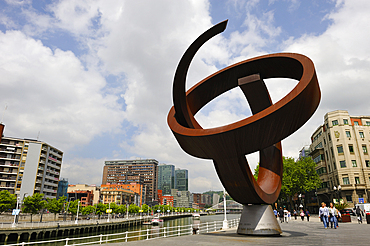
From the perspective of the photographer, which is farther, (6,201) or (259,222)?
(6,201)

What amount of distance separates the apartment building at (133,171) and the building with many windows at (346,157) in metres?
136

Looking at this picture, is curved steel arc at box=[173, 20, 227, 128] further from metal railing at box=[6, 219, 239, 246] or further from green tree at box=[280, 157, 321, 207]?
green tree at box=[280, 157, 321, 207]

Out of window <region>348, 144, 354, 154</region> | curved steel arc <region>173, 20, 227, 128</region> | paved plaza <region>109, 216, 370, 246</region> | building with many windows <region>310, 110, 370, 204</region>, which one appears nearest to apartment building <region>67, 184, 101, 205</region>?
building with many windows <region>310, 110, 370, 204</region>

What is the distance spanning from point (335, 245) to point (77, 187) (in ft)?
A: 440

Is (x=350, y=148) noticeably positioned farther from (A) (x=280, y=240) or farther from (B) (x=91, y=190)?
(B) (x=91, y=190)

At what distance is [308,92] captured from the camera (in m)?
10.3

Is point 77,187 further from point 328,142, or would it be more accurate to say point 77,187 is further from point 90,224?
point 328,142

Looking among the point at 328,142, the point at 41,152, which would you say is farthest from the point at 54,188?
the point at 328,142

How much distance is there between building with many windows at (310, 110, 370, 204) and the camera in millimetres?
47750

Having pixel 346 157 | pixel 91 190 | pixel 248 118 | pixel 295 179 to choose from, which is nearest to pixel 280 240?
pixel 248 118

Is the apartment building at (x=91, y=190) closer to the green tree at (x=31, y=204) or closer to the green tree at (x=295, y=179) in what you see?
the green tree at (x=31, y=204)

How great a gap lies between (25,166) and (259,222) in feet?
256

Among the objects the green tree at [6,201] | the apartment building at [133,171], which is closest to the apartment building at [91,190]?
the apartment building at [133,171]

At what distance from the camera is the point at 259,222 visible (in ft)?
45.9
